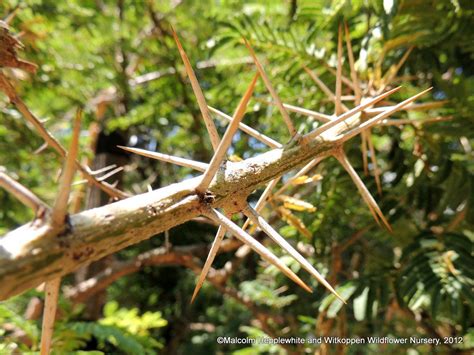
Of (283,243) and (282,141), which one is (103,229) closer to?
(283,243)

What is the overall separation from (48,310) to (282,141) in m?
1.65

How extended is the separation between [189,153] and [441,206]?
217cm

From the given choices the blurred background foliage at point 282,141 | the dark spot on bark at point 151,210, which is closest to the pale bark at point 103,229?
the dark spot on bark at point 151,210

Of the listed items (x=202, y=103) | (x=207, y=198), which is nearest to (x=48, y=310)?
(x=207, y=198)

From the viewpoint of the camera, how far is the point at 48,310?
55 cm

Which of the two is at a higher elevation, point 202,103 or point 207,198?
point 202,103

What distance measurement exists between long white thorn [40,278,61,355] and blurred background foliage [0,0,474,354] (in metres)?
0.57

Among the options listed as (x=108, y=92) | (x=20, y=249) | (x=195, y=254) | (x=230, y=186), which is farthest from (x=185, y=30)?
(x=20, y=249)

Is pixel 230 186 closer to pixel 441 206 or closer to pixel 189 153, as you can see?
pixel 441 206

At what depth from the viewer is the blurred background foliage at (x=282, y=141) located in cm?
152

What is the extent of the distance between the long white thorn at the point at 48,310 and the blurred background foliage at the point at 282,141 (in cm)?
57

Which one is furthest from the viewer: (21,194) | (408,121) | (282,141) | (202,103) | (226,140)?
(282,141)

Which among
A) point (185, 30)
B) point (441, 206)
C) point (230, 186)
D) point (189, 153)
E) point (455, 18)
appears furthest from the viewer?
point (189, 153)

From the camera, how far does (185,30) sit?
323 centimetres
